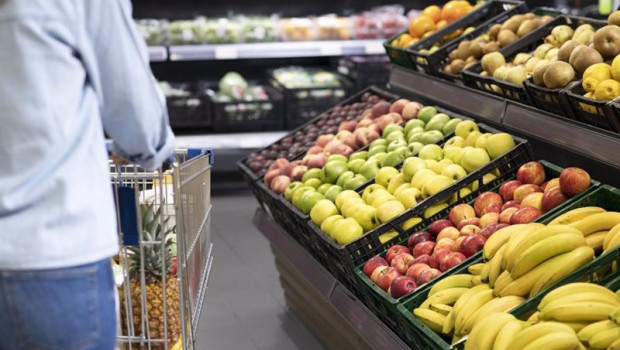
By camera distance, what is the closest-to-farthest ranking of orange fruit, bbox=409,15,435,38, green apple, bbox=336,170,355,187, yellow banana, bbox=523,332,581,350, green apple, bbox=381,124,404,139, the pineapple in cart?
yellow banana, bbox=523,332,581,350 < the pineapple in cart < green apple, bbox=336,170,355,187 < green apple, bbox=381,124,404,139 < orange fruit, bbox=409,15,435,38

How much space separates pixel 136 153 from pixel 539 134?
1.98 metres

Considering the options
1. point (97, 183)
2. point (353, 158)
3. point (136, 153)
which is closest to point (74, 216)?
point (97, 183)

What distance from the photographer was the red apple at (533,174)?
336 centimetres

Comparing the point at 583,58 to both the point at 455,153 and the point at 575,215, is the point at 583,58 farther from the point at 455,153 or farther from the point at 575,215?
the point at 575,215

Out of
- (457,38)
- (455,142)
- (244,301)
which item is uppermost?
(457,38)

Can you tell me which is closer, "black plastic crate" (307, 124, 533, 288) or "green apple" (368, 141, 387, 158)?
"black plastic crate" (307, 124, 533, 288)

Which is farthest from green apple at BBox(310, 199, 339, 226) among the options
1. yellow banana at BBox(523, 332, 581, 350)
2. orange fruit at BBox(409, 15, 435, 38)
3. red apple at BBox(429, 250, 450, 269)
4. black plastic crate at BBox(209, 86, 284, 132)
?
black plastic crate at BBox(209, 86, 284, 132)

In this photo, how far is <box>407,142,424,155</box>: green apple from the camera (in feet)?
13.3

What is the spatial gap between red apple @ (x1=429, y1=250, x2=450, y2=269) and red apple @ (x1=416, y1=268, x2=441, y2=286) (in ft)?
0.21

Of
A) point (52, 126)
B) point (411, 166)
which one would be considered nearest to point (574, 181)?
point (411, 166)

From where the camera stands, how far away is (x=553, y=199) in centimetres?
312

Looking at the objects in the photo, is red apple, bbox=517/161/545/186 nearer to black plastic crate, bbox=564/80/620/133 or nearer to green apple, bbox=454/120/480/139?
black plastic crate, bbox=564/80/620/133

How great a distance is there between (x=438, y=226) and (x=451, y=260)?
0.29 meters

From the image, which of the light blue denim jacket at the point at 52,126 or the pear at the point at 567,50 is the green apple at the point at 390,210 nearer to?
the pear at the point at 567,50
